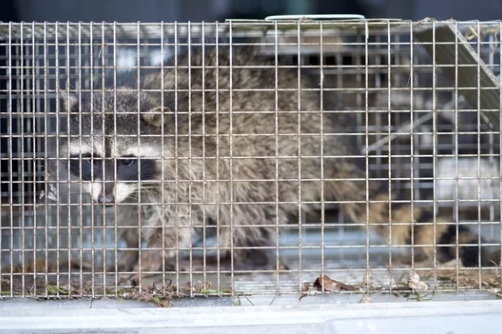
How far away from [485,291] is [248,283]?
966 millimetres

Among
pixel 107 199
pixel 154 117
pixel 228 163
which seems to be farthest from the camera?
pixel 228 163

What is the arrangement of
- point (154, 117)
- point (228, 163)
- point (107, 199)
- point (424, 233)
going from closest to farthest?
point (107, 199)
point (154, 117)
point (228, 163)
point (424, 233)

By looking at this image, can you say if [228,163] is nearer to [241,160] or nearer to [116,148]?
[241,160]

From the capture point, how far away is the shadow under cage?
2895mm

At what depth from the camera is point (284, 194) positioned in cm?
371

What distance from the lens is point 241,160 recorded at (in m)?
3.64

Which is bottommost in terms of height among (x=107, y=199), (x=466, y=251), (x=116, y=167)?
(x=466, y=251)

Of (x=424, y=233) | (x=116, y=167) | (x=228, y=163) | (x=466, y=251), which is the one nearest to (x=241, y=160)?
(x=228, y=163)

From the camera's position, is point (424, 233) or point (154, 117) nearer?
point (154, 117)

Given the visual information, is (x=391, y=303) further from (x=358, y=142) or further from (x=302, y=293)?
(x=358, y=142)

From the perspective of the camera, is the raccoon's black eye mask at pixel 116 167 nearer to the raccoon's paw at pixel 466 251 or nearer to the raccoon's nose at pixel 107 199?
the raccoon's nose at pixel 107 199

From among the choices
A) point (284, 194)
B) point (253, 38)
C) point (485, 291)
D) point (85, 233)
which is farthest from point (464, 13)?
point (85, 233)

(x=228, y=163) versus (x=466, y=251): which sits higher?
(x=228, y=163)

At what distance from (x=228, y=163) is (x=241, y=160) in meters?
0.14
